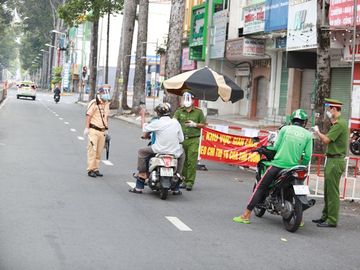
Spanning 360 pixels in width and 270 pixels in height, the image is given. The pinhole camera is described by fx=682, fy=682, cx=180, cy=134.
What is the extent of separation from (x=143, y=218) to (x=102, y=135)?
4389 mm

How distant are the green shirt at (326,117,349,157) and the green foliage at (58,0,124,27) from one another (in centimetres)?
3662

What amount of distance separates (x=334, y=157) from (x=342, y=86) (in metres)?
18.2

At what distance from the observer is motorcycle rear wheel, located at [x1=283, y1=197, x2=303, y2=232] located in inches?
346

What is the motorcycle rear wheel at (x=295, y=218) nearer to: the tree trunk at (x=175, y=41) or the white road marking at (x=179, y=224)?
the white road marking at (x=179, y=224)

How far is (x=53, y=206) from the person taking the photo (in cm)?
951

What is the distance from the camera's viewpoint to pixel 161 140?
11.1 meters

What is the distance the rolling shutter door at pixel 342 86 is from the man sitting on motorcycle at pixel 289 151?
1766 cm

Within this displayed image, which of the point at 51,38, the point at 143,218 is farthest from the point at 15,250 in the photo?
the point at 51,38

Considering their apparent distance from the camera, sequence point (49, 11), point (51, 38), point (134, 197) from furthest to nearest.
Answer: point (51, 38) → point (49, 11) → point (134, 197)

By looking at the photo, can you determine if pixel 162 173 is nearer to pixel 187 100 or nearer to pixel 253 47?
pixel 187 100

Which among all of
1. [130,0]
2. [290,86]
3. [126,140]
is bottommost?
[126,140]

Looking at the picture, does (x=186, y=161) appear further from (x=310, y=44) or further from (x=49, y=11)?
(x=49, y=11)

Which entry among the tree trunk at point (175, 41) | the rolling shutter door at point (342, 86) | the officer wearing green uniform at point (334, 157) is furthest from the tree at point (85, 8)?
the officer wearing green uniform at point (334, 157)

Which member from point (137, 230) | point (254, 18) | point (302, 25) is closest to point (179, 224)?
point (137, 230)
